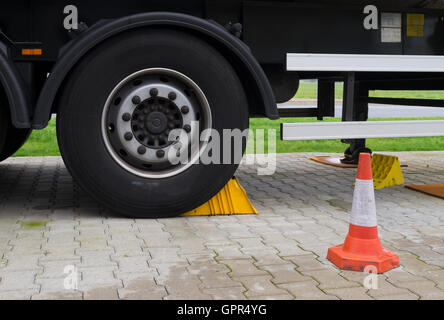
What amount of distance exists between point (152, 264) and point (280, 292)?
0.85 meters

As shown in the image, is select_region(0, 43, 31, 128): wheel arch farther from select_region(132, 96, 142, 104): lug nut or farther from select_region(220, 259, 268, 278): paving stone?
select_region(220, 259, 268, 278): paving stone

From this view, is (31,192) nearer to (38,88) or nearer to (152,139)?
(38,88)

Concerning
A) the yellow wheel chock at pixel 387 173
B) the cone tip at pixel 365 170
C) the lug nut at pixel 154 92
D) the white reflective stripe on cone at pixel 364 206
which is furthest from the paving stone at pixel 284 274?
the yellow wheel chock at pixel 387 173

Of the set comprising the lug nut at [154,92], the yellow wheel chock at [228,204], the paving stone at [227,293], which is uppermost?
the lug nut at [154,92]

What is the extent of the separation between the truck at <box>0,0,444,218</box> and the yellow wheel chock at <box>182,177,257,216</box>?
0.19 meters

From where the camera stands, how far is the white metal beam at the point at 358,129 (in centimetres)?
464

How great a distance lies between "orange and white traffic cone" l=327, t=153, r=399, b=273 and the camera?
3.40 metres

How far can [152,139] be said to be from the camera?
4.57 metres

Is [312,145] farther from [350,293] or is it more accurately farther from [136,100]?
[350,293]

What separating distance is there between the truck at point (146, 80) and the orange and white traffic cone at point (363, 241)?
116 cm

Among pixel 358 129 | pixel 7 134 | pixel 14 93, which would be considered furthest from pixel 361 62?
pixel 7 134

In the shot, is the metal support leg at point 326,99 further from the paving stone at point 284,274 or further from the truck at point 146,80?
the paving stone at point 284,274

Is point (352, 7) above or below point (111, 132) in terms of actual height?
above
